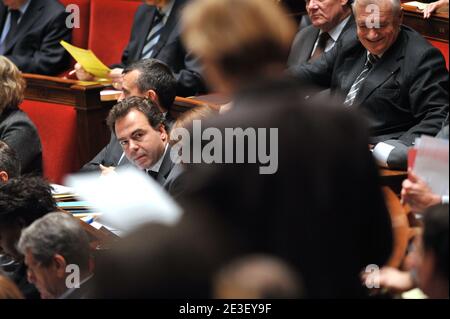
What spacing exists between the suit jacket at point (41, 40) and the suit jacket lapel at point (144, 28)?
0.22 m

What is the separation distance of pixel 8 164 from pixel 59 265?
0.48 m

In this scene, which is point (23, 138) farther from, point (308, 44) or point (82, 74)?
point (308, 44)

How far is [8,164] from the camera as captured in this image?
1609mm

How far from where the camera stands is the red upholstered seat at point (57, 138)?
2.05 metres

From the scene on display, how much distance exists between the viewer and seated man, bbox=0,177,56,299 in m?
1.36

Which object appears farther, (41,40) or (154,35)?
(41,40)

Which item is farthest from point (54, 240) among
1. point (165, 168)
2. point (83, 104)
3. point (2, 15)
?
point (2, 15)

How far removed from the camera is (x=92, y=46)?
2467 mm

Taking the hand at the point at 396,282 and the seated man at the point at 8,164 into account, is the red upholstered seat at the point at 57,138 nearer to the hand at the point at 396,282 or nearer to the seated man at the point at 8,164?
the seated man at the point at 8,164

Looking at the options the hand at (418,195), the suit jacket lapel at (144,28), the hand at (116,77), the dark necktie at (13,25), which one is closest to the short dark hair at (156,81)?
the hand at (116,77)

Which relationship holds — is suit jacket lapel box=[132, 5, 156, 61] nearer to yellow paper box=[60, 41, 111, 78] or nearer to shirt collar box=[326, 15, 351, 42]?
yellow paper box=[60, 41, 111, 78]

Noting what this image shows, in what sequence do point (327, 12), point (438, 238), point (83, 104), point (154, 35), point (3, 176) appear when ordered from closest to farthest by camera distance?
point (438, 238)
point (3, 176)
point (327, 12)
point (83, 104)
point (154, 35)

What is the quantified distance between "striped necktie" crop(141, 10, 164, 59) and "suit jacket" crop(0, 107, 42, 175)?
461mm
